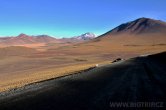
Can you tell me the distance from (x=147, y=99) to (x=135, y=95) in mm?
1193

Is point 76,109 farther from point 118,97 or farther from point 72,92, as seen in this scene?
point 72,92

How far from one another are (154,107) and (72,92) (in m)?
6.10

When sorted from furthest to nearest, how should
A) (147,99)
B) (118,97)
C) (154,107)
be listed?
(118,97), (147,99), (154,107)

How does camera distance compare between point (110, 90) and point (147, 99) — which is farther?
point (110, 90)

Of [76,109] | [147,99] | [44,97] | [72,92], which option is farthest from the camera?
[72,92]

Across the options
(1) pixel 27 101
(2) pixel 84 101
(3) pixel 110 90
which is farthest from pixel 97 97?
(1) pixel 27 101

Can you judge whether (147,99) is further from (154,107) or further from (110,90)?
(110,90)

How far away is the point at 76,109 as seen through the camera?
39.3 ft

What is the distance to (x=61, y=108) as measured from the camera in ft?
40.8

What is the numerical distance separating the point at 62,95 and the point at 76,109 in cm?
383

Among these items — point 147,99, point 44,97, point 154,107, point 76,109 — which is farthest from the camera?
point 44,97

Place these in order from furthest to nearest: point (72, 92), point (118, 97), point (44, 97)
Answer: point (72, 92) → point (44, 97) → point (118, 97)

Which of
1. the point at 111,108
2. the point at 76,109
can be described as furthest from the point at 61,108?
the point at 111,108

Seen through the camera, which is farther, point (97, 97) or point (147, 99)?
point (97, 97)
